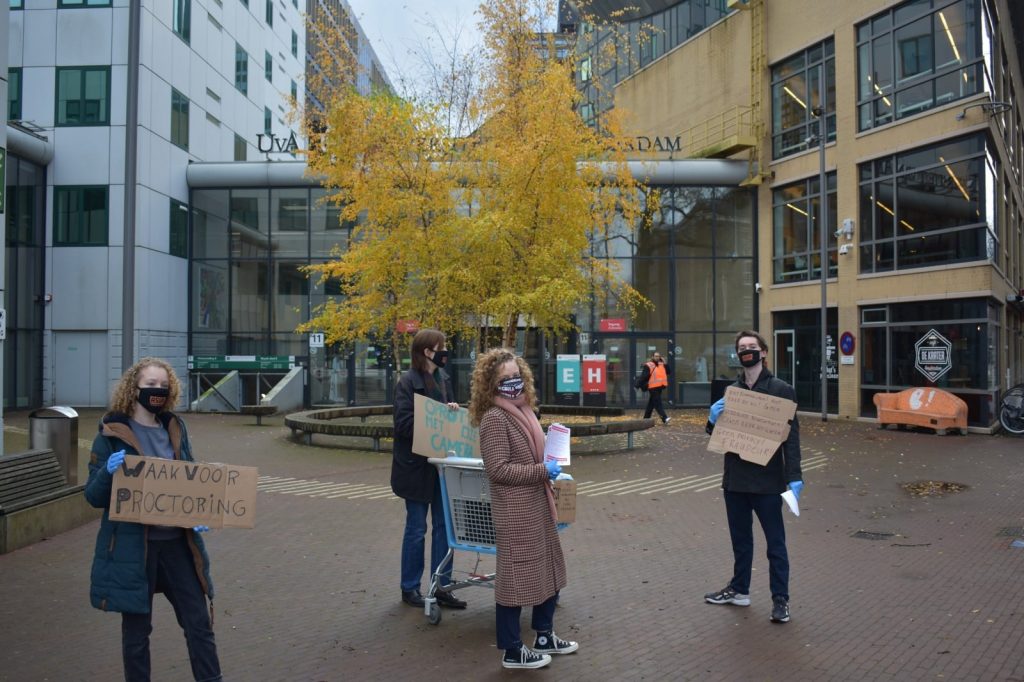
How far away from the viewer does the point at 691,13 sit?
100ft

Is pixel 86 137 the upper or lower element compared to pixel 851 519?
upper

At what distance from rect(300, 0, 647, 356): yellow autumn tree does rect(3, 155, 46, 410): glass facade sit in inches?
488

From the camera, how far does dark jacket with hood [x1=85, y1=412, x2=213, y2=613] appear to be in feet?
12.3

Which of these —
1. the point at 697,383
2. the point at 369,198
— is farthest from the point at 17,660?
the point at 697,383

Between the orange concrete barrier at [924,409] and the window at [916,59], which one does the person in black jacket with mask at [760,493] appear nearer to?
the orange concrete barrier at [924,409]

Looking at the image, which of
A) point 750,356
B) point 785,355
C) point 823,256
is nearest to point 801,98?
point 823,256

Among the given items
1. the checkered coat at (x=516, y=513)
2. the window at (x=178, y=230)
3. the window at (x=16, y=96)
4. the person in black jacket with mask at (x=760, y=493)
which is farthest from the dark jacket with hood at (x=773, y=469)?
the window at (x=16, y=96)

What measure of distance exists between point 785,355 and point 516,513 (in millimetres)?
22701

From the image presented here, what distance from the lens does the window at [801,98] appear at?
79.2ft

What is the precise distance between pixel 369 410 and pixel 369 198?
508cm

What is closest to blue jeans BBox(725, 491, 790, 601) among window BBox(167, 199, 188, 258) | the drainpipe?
the drainpipe

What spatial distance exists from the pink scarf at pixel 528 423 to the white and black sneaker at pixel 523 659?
74cm

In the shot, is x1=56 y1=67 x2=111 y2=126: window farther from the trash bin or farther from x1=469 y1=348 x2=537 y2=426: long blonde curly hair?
x1=469 y1=348 x2=537 y2=426: long blonde curly hair

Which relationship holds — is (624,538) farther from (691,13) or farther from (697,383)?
(691,13)
